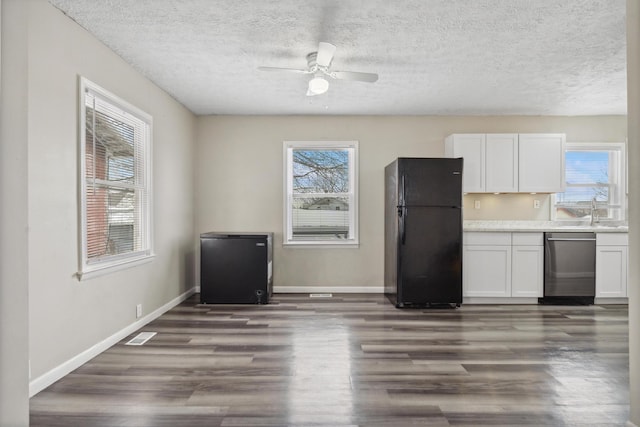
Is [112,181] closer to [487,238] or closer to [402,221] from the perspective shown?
[402,221]

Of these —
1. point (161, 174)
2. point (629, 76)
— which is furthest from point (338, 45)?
point (161, 174)

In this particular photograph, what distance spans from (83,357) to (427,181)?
3.59 m

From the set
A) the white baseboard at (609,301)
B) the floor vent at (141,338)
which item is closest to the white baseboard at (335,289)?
the floor vent at (141,338)

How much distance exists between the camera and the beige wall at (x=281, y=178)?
5.34 m

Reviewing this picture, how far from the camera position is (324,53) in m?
2.97

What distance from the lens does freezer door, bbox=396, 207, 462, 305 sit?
444 centimetres

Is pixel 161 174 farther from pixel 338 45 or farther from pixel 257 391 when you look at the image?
pixel 257 391

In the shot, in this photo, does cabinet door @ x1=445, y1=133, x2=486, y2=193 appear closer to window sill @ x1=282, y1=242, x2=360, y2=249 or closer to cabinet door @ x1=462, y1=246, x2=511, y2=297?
cabinet door @ x1=462, y1=246, x2=511, y2=297

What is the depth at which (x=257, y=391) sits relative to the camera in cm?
234

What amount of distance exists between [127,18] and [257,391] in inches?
101

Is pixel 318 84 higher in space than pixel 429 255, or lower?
higher

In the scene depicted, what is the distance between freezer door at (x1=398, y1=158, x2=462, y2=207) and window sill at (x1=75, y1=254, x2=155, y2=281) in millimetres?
2764

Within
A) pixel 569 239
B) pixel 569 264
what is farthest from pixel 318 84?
pixel 569 264

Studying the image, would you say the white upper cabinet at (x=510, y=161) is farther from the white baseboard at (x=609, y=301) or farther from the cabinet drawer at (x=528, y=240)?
the white baseboard at (x=609, y=301)
